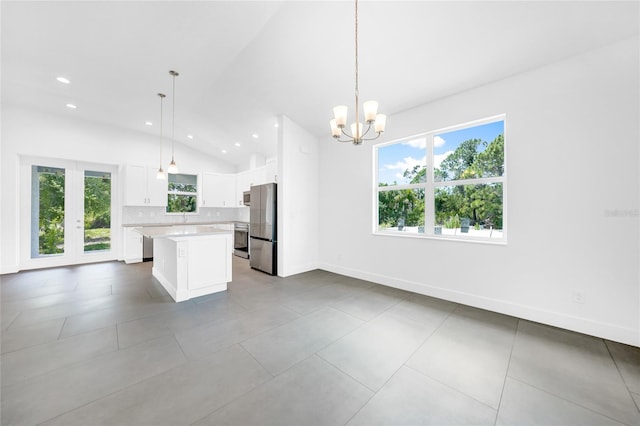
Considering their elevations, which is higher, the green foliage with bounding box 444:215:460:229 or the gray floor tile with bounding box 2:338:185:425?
the green foliage with bounding box 444:215:460:229

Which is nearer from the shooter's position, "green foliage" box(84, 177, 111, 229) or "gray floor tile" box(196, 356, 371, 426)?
"gray floor tile" box(196, 356, 371, 426)

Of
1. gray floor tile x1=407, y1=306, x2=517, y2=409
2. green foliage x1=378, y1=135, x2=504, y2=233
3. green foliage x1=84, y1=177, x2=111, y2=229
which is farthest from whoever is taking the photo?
green foliage x1=84, y1=177, x2=111, y2=229

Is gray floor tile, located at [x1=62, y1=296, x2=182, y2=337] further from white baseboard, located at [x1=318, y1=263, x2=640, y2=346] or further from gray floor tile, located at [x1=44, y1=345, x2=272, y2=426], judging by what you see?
white baseboard, located at [x1=318, y1=263, x2=640, y2=346]

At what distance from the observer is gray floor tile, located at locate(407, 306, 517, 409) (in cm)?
171

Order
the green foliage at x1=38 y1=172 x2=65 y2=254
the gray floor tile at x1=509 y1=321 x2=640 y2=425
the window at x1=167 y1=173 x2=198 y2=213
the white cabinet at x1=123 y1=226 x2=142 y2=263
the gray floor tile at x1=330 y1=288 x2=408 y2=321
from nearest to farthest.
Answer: the gray floor tile at x1=509 y1=321 x2=640 y2=425 → the gray floor tile at x1=330 y1=288 x2=408 y2=321 → the green foliage at x1=38 y1=172 x2=65 y2=254 → the white cabinet at x1=123 y1=226 x2=142 y2=263 → the window at x1=167 y1=173 x2=198 y2=213

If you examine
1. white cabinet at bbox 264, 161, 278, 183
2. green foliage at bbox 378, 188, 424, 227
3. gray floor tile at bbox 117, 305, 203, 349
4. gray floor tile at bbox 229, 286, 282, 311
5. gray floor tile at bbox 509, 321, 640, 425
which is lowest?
gray floor tile at bbox 509, 321, 640, 425

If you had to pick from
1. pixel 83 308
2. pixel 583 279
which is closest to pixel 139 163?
pixel 83 308

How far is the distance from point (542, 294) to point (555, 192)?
1.13m

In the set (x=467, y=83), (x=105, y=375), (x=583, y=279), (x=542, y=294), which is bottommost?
(x=105, y=375)

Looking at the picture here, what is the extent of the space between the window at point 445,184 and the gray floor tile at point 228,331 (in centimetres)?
226

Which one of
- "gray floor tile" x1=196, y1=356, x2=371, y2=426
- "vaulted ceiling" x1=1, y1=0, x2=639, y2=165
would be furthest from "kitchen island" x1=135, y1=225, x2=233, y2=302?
"vaulted ceiling" x1=1, y1=0, x2=639, y2=165

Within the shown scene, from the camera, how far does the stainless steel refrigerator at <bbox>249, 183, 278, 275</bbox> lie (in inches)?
182

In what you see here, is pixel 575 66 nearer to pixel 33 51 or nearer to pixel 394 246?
pixel 394 246

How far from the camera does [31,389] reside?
5.25 feet
